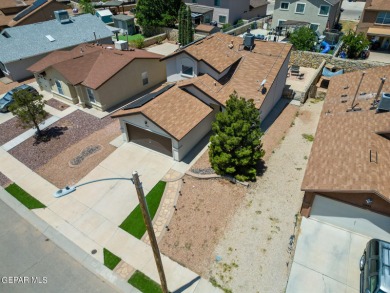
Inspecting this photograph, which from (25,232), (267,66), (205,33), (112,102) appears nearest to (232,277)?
(25,232)

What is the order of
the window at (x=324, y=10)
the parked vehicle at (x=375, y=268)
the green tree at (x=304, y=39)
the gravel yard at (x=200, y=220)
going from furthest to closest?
the window at (x=324, y=10) < the green tree at (x=304, y=39) < the gravel yard at (x=200, y=220) < the parked vehicle at (x=375, y=268)

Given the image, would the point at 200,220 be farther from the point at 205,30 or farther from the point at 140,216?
the point at 205,30

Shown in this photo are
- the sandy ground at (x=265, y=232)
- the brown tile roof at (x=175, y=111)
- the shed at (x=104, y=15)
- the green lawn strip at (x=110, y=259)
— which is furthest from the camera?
the shed at (x=104, y=15)

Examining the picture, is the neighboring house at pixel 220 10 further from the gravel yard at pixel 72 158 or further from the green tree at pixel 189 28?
the gravel yard at pixel 72 158

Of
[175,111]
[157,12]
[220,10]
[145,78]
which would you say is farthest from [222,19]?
[175,111]

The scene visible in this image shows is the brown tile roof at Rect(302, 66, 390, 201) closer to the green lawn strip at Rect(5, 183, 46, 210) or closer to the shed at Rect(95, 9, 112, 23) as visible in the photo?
the green lawn strip at Rect(5, 183, 46, 210)

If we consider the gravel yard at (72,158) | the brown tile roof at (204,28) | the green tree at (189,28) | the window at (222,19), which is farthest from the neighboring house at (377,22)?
the gravel yard at (72,158)
